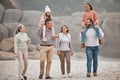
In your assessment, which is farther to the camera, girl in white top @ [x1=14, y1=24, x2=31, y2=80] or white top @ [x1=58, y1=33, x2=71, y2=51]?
white top @ [x1=58, y1=33, x2=71, y2=51]

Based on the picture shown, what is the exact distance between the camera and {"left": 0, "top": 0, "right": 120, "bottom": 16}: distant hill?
42.4 ft

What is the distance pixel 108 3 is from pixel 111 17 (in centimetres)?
62

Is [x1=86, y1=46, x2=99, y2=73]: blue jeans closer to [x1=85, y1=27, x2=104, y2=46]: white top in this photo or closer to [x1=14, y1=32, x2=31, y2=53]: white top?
[x1=85, y1=27, x2=104, y2=46]: white top

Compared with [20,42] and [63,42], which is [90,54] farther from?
[20,42]

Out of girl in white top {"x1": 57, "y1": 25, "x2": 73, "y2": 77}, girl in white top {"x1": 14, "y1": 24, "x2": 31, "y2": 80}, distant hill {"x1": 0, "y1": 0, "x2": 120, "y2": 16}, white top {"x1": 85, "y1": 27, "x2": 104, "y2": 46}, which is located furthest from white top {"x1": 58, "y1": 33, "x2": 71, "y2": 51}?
distant hill {"x1": 0, "y1": 0, "x2": 120, "y2": 16}

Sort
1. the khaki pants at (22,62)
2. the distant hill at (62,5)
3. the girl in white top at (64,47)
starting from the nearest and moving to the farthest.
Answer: the khaki pants at (22,62) → the girl in white top at (64,47) → the distant hill at (62,5)

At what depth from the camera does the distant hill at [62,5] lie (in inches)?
508

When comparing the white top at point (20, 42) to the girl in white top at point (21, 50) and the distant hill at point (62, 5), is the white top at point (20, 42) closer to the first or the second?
the girl in white top at point (21, 50)

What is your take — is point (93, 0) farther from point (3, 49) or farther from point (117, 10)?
point (3, 49)

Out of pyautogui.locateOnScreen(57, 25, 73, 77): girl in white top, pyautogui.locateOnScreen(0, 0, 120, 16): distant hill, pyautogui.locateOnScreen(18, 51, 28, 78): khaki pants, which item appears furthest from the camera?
pyautogui.locateOnScreen(0, 0, 120, 16): distant hill

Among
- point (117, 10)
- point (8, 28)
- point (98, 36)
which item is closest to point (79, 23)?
point (117, 10)

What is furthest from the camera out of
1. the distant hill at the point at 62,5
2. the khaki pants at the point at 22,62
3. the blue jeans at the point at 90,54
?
the distant hill at the point at 62,5

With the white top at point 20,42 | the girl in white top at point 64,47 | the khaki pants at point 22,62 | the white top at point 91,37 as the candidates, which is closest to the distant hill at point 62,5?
the girl in white top at point 64,47

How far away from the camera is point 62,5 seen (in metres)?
13.5
